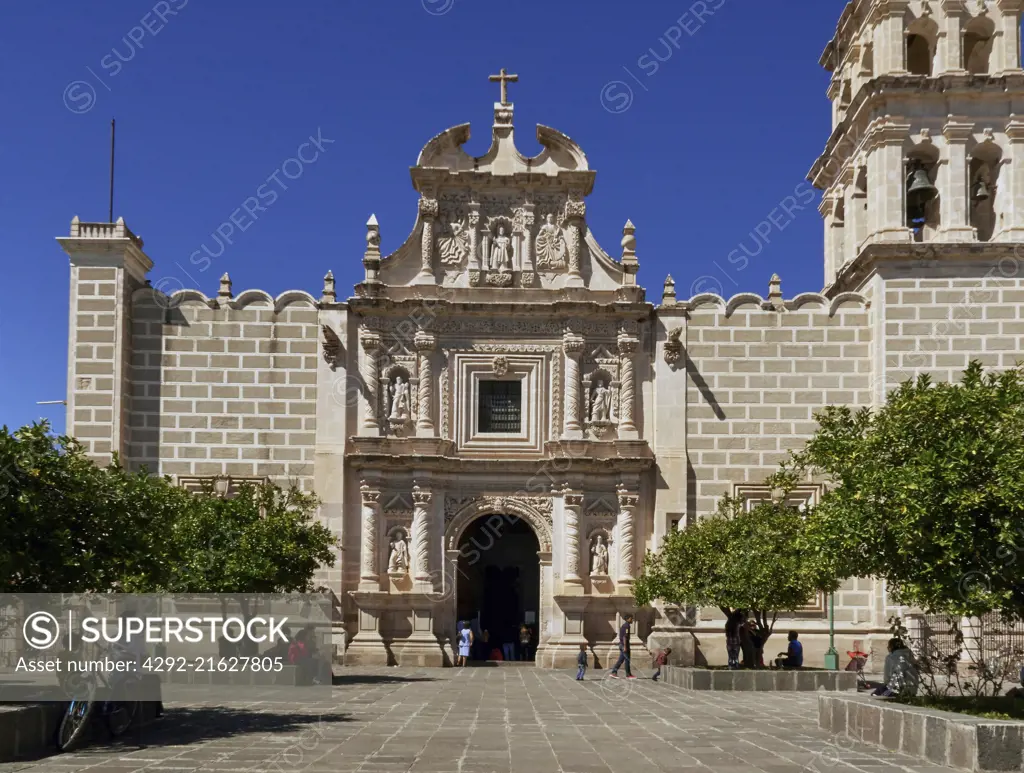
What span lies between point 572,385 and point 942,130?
37.8 feet

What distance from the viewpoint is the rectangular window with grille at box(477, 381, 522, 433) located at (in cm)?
3625

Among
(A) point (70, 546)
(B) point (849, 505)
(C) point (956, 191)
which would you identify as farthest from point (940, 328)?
(A) point (70, 546)

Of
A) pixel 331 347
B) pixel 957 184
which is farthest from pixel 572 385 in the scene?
pixel 957 184

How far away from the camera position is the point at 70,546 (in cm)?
1795

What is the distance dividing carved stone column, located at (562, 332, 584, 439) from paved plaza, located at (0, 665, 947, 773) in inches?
410

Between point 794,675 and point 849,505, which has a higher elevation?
point 849,505

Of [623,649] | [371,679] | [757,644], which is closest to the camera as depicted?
[757,644]

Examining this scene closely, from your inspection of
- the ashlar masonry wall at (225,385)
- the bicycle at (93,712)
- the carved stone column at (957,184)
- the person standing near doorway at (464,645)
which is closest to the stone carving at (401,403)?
the ashlar masonry wall at (225,385)

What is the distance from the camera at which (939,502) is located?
17.3 meters

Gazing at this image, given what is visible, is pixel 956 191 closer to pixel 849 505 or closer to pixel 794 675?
pixel 794 675

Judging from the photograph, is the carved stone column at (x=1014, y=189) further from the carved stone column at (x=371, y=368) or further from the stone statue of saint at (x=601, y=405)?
the carved stone column at (x=371, y=368)

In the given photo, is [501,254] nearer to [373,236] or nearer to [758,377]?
[373,236]

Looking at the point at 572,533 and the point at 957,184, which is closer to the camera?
the point at 957,184

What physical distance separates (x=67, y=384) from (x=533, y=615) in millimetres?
15094
